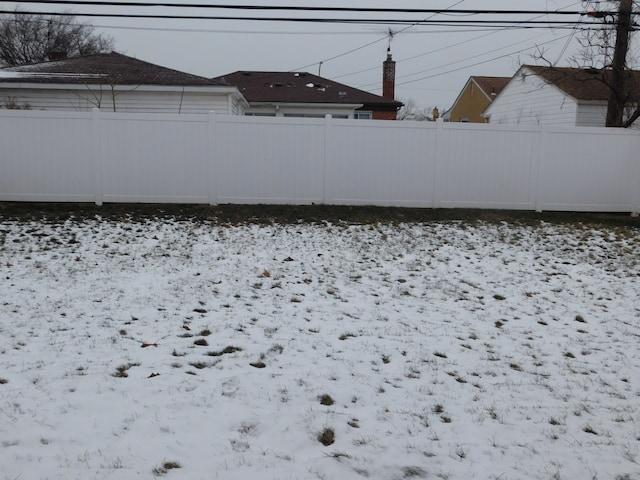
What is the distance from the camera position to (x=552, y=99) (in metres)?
20.4

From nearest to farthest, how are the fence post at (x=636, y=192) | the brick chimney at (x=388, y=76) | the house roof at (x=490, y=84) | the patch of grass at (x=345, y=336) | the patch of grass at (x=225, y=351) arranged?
the patch of grass at (x=225, y=351), the patch of grass at (x=345, y=336), the fence post at (x=636, y=192), the brick chimney at (x=388, y=76), the house roof at (x=490, y=84)

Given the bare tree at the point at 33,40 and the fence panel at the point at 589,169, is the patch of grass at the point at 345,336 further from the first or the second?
the bare tree at the point at 33,40

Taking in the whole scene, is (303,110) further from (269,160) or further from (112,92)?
(269,160)

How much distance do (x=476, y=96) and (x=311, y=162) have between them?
23.6 m

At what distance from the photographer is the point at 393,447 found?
295 cm

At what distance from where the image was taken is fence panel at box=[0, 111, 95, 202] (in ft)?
31.2

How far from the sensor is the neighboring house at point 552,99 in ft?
60.6

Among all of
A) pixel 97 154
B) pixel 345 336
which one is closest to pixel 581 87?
pixel 97 154

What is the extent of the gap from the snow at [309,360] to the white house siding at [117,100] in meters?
6.59

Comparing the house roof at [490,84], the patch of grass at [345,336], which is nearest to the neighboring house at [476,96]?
the house roof at [490,84]

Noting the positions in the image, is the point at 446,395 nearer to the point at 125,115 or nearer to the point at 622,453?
the point at 622,453

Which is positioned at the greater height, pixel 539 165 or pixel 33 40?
pixel 33 40

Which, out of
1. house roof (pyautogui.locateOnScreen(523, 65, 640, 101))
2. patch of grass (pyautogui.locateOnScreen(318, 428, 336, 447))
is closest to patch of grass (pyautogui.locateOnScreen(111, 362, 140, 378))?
patch of grass (pyautogui.locateOnScreen(318, 428, 336, 447))

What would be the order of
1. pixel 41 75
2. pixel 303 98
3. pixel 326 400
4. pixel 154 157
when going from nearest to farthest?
pixel 326 400 < pixel 154 157 < pixel 41 75 < pixel 303 98
